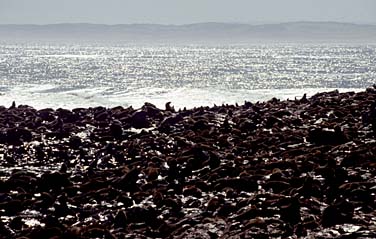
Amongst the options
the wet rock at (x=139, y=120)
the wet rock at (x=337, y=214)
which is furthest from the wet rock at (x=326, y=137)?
the wet rock at (x=139, y=120)

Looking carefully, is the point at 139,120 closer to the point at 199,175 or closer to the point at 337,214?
the point at 199,175

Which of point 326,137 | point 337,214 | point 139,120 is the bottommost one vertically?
point 139,120

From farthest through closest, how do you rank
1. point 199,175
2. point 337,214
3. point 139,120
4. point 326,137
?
point 139,120 < point 326,137 < point 199,175 < point 337,214

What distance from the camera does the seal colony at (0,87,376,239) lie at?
34.6 ft

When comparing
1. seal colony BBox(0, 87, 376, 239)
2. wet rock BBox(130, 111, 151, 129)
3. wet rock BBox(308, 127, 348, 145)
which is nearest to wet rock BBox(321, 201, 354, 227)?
seal colony BBox(0, 87, 376, 239)

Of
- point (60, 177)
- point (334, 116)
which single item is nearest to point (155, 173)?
point (60, 177)

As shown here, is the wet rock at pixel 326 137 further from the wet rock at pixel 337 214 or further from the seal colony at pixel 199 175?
the wet rock at pixel 337 214

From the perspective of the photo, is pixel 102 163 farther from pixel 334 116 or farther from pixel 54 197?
pixel 334 116

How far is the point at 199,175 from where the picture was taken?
539 inches

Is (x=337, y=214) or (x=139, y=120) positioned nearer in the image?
(x=337, y=214)

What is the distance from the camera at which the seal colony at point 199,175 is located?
10547 mm

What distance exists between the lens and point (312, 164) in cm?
1284

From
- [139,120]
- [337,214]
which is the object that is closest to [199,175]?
[337,214]

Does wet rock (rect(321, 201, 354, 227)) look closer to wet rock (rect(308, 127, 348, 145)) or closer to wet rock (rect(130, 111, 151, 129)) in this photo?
wet rock (rect(308, 127, 348, 145))
